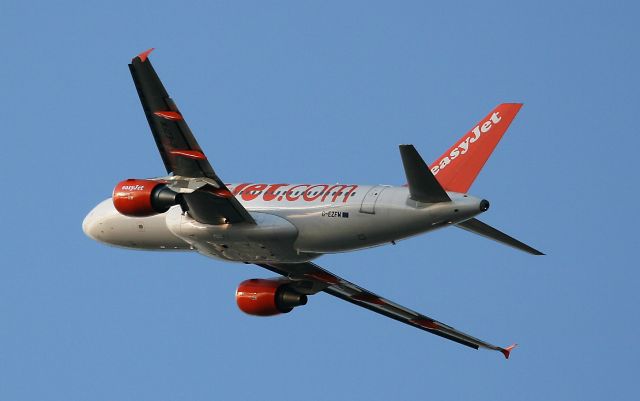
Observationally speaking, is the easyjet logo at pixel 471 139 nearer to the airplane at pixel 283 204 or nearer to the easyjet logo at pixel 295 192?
the airplane at pixel 283 204

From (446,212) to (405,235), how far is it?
7.58ft

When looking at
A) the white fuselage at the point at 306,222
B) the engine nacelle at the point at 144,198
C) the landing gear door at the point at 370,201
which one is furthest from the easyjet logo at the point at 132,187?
the landing gear door at the point at 370,201

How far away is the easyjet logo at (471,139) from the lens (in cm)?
5156

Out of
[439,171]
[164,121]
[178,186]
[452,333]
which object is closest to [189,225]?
[178,186]

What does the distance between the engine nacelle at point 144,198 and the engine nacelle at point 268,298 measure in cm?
834

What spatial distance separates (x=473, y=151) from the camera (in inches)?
2018

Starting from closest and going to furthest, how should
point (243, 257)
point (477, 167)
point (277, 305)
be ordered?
point (477, 167) < point (243, 257) < point (277, 305)

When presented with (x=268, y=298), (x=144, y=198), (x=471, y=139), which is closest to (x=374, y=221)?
(x=471, y=139)

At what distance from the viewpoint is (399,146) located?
46.6 metres

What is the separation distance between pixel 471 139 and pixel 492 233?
3.47 metres

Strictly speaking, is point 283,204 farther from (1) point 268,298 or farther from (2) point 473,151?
(2) point 473,151

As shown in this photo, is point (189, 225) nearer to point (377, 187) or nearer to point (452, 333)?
point (377, 187)

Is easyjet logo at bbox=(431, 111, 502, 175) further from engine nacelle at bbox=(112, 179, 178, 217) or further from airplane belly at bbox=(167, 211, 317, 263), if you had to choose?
engine nacelle at bbox=(112, 179, 178, 217)

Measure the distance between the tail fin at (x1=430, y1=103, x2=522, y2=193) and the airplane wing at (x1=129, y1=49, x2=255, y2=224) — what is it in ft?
24.4
